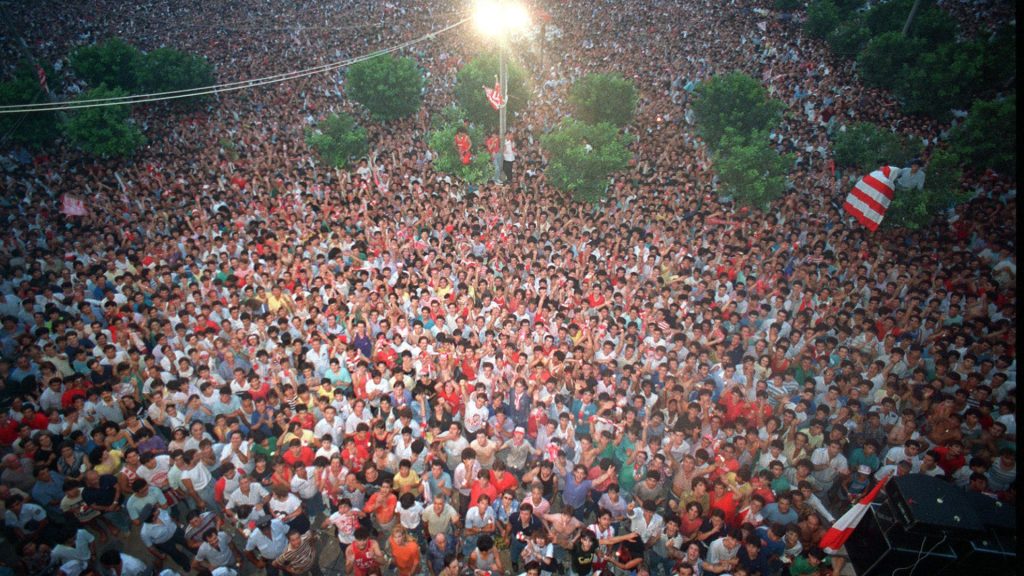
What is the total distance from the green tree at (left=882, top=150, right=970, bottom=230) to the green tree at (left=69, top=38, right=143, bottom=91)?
26717mm

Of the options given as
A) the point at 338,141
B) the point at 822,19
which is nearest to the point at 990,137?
the point at 822,19

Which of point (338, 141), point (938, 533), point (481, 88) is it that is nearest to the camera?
point (938, 533)

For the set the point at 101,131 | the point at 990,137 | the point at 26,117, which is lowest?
the point at 101,131

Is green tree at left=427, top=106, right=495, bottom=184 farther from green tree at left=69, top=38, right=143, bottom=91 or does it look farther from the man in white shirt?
green tree at left=69, top=38, right=143, bottom=91

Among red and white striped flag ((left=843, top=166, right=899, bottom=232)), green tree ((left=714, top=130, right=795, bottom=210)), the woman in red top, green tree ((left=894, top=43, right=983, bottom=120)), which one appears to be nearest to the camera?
the woman in red top

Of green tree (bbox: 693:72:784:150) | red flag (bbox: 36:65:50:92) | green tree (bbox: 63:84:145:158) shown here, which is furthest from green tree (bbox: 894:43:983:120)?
red flag (bbox: 36:65:50:92)

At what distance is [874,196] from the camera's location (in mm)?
10375

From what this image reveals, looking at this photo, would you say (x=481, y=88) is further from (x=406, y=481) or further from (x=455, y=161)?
(x=406, y=481)

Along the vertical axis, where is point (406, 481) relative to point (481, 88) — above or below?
below

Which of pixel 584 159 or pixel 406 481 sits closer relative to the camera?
pixel 406 481

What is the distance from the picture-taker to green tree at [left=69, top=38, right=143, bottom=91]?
746 inches

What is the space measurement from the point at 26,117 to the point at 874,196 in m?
25.3

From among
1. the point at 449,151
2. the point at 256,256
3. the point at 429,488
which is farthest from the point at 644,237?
the point at 256,256

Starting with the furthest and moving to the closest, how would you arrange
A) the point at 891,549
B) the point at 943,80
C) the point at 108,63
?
the point at 108,63
the point at 943,80
the point at 891,549
